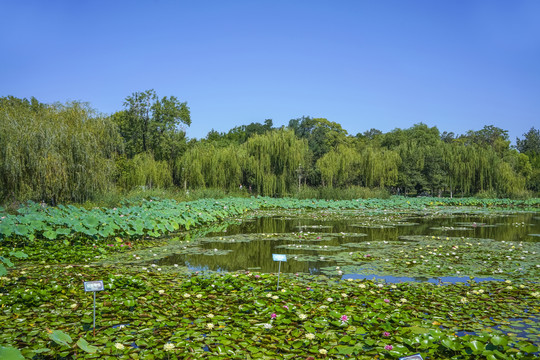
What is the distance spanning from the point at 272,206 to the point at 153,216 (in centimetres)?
1037

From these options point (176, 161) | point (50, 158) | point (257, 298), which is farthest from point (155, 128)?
point (257, 298)

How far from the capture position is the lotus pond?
112 inches

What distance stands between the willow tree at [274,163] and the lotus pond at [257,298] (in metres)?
14.9

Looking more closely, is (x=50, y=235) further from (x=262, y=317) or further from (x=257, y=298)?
(x=262, y=317)

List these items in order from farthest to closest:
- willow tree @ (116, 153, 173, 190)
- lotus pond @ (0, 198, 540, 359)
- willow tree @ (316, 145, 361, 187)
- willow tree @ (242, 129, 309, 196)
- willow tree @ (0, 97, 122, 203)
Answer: willow tree @ (316, 145, 361, 187), willow tree @ (242, 129, 309, 196), willow tree @ (116, 153, 173, 190), willow tree @ (0, 97, 122, 203), lotus pond @ (0, 198, 540, 359)

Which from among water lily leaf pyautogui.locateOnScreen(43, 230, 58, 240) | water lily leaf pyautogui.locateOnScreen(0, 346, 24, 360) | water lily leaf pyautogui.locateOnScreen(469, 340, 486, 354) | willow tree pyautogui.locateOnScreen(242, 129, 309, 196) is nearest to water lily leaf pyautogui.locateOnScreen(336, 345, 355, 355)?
water lily leaf pyautogui.locateOnScreen(469, 340, 486, 354)

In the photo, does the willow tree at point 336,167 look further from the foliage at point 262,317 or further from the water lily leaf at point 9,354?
the water lily leaf at point 9,354

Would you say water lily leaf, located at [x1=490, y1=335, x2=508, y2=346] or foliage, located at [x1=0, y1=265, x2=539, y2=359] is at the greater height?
water lily leaf, located at [x1=490, y1=335, x2=508, y2=346]

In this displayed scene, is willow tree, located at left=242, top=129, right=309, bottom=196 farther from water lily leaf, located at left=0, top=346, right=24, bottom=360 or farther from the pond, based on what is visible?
water lily leaf, located at left=0, top=346, right=24, bottom=360

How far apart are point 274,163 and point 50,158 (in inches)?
539

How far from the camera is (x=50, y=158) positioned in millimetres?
11992

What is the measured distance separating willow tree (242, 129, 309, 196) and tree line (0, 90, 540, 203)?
2.3 inches

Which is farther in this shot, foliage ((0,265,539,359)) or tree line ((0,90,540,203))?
tree line ((0,90,540,203))

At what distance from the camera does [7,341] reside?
2.86 m
